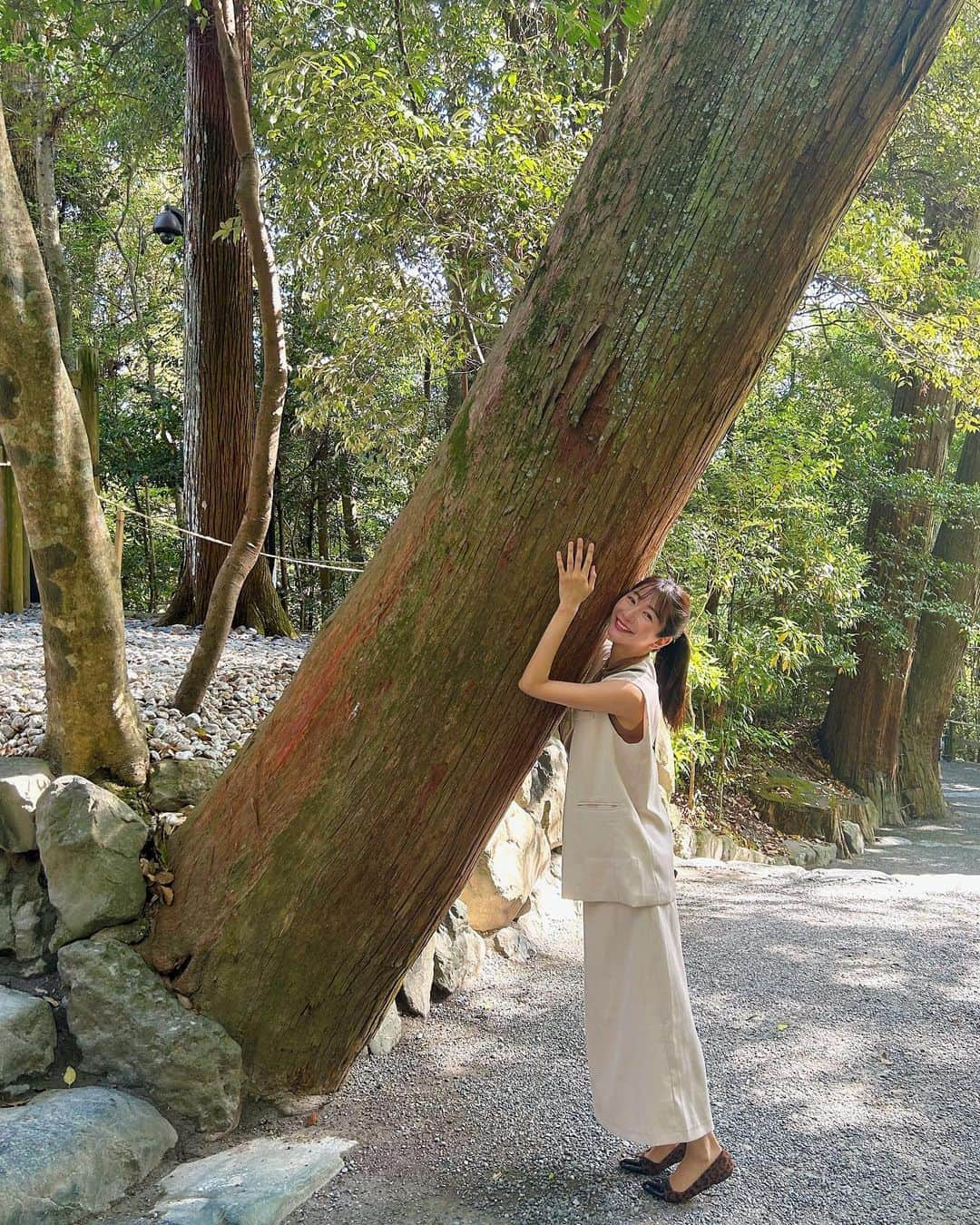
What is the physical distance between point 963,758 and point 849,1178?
16544 millimetres

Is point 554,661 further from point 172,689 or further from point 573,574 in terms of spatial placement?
point 172,689

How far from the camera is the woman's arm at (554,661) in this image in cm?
212

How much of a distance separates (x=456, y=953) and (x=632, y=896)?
1381mm

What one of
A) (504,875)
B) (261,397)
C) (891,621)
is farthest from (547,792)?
(891,621)

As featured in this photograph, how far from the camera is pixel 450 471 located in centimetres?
222

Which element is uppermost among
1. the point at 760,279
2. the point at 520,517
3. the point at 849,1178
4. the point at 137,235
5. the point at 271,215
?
the point at 137,235

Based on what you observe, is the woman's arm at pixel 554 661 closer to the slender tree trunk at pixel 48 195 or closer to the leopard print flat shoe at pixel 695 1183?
the leopard print flat shoe at pixel 695 1183

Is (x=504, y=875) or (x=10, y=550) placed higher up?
(x=10, y=550)

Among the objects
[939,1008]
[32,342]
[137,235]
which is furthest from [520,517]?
[137,235]

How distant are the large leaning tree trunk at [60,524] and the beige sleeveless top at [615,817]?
1.57m

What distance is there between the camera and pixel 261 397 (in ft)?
11.1

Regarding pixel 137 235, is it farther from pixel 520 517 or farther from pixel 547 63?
pixel 520 517

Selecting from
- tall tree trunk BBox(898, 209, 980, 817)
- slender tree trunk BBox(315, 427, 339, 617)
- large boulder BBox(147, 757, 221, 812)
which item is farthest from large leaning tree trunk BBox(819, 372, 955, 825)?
large boulder BBox(147, 757, 221, 812)

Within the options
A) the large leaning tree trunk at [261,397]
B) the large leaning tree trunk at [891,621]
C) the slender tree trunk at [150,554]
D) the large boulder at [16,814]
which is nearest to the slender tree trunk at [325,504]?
the slender tree trunk at [150,554]
